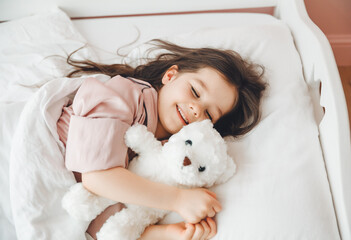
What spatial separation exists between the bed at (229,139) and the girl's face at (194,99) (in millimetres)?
129

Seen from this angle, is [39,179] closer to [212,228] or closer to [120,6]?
[212,228]

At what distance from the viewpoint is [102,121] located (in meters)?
0.76

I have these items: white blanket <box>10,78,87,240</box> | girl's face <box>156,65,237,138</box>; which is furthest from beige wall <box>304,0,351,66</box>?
white blanket <box>10,78,87,240</box>

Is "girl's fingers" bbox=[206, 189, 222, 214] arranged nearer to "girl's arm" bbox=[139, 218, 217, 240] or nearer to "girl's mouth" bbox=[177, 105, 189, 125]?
"girl's arm" bbox=[139, 218, 217, 240]

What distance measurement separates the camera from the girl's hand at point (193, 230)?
74cm

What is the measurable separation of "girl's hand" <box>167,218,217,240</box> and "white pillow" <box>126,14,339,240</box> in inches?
1.0

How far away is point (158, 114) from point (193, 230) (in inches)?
14.5

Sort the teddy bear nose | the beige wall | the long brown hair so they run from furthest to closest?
the beige wall
the long brown hair
the teddy bear nose

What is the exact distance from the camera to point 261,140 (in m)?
0.92

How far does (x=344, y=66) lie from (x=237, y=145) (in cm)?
131

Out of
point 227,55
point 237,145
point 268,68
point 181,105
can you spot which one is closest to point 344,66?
point 268,68

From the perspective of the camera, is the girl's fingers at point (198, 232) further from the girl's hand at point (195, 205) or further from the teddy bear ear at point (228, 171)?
the teddy bear ear at point (228, 171)

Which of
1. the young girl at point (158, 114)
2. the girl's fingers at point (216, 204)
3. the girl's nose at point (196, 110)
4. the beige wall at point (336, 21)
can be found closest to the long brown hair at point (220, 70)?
the young girl at point (158, 114)

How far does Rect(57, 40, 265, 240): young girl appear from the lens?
0.75m
